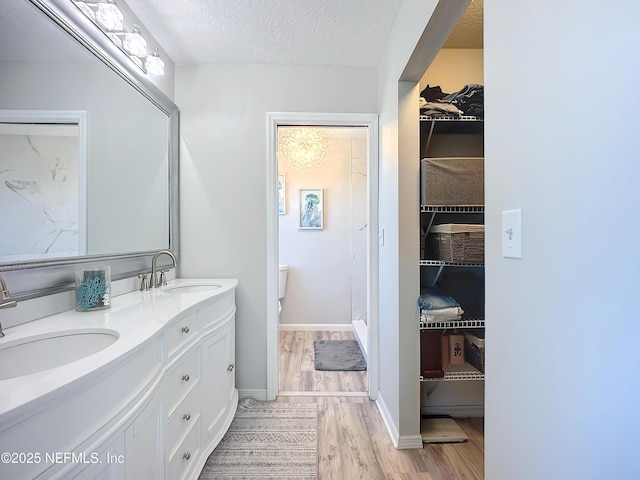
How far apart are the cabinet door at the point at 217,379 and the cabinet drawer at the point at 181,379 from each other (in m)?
0.10

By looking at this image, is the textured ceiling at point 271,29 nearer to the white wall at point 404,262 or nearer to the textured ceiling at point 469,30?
the white wall at point 404,262

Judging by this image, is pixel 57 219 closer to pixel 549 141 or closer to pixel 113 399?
pixel 113 399

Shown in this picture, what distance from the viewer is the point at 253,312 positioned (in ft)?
7.36

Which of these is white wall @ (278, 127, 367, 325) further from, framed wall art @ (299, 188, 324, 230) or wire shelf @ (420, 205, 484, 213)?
wire shelf @ (420, 205, 484, 213)

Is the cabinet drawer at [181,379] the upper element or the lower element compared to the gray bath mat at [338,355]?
upper

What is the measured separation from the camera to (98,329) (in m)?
1.02

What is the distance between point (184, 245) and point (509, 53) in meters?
2.14

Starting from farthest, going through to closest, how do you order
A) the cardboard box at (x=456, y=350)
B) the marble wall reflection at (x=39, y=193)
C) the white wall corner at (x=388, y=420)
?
the cardboard box at (x=456, y=350), the white wall corner at (x=388, y=420), the marble wall reflection at (x=39, y=193)

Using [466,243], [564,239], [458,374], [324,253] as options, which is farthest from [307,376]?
[564,239]

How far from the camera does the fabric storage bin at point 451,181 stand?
168 cm

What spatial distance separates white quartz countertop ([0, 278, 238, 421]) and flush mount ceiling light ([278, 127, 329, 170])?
1920 mm

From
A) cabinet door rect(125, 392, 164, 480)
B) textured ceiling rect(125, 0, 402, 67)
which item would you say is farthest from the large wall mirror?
cabinet door rect(125, 392, 164, 480)

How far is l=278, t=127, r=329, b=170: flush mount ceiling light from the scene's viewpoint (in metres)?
3.18

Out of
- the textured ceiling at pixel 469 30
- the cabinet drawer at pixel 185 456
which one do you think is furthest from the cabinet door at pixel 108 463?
the textured ceiling at pixel 469 30
